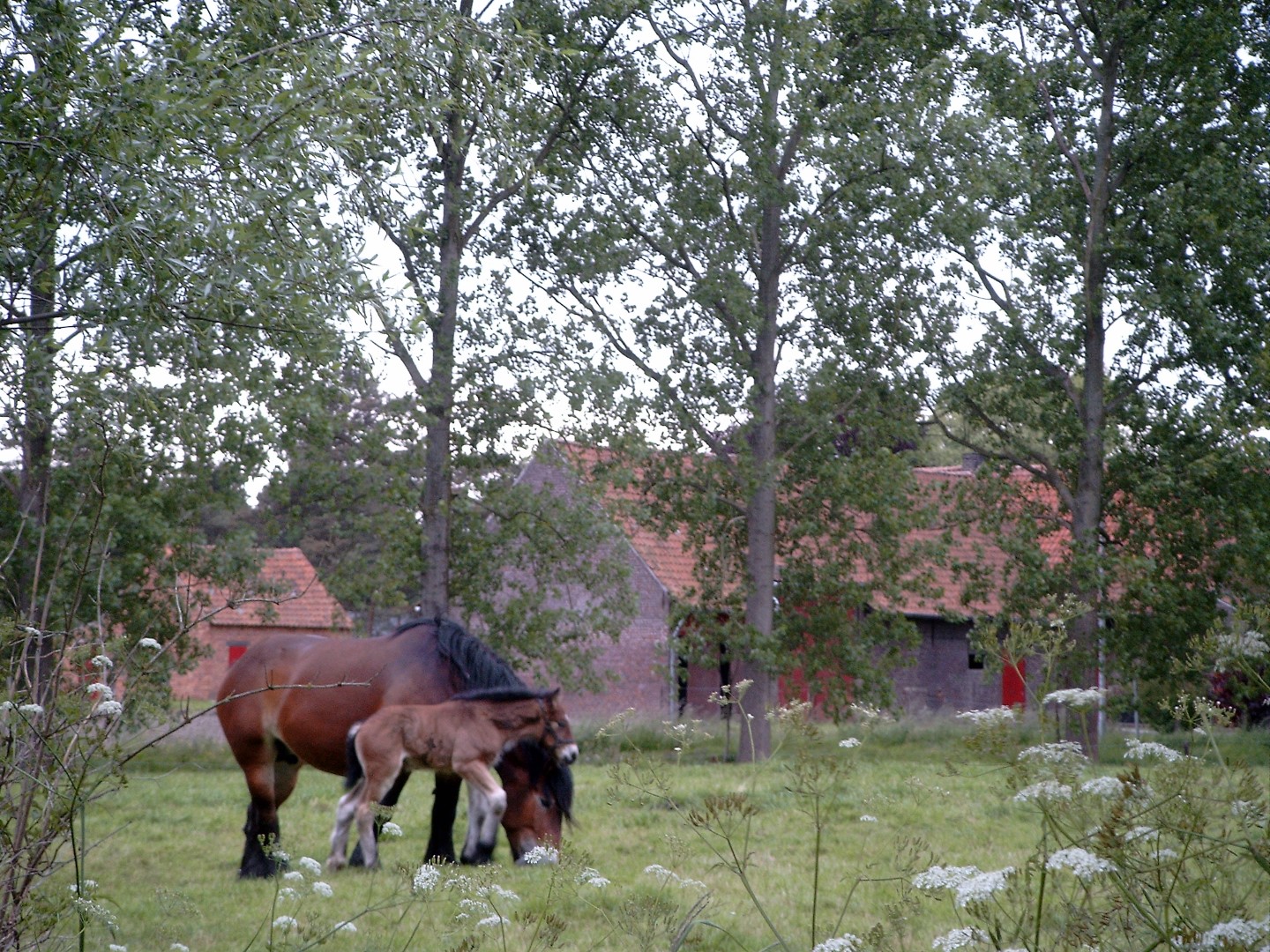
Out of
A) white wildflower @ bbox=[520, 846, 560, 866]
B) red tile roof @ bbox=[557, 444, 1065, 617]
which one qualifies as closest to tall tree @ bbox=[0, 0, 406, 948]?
white wildflower @ bbox=[520, 846, 560, 866]

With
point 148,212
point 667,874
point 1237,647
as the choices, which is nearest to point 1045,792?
point 1237,647

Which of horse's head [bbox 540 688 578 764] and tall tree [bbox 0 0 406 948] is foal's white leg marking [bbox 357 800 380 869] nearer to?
horse's head [bbox 540 688 578 764]

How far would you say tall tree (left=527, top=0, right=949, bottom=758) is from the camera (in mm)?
17219

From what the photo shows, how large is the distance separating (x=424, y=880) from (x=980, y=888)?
1570 mm

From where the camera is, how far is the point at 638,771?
376 centimetres

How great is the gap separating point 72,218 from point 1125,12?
16547mm

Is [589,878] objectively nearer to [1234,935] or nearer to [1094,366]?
[1234,935]

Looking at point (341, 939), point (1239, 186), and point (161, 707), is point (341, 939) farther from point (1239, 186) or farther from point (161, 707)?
point (1239, 186)

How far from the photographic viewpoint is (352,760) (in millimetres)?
7730

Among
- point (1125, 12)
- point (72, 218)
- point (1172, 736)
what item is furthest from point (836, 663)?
point (72, 218)

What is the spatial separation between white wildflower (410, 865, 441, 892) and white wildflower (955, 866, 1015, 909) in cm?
147

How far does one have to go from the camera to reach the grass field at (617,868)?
12.2 feet

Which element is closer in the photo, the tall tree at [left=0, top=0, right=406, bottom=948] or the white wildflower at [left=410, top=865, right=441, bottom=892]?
the white wildflower at [left=410, top=865, right=441, bottom=892]

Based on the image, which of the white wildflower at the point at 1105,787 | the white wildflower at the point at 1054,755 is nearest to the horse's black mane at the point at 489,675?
the white wildflower at the point at 1054,755
